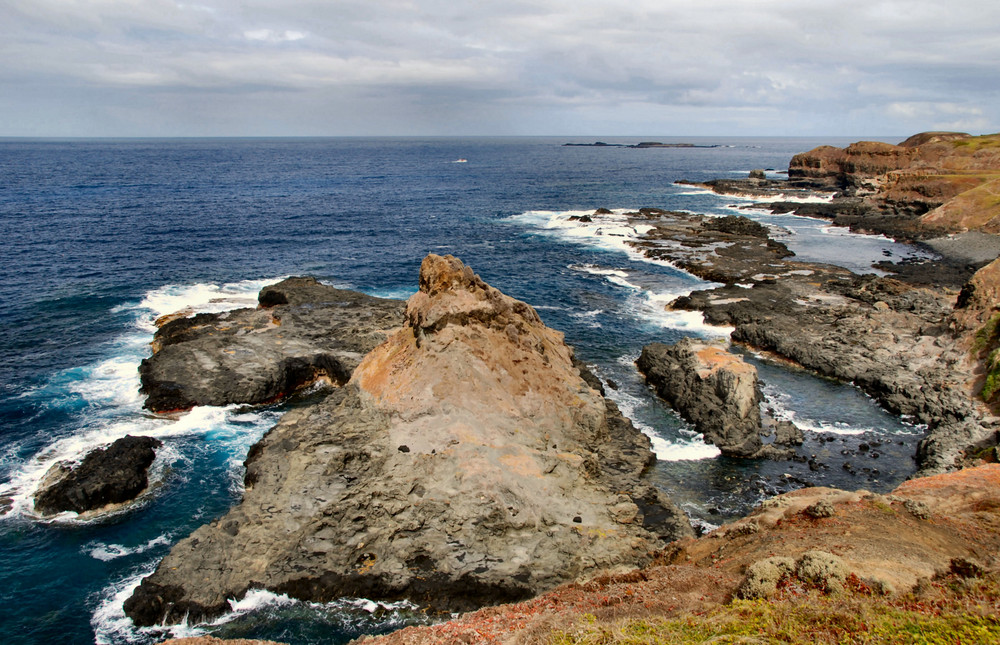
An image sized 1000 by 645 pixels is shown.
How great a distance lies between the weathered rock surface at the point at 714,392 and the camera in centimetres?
3609

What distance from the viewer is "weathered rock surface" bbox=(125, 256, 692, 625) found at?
938 inches

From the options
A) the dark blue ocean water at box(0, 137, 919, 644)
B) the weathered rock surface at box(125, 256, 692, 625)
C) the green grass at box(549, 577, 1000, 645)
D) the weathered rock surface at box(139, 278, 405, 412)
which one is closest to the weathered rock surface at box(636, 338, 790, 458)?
the dark blue ocean water at box(0, 137, 919, 644)

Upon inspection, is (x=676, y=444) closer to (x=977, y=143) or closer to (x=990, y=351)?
(x=990, y=351)

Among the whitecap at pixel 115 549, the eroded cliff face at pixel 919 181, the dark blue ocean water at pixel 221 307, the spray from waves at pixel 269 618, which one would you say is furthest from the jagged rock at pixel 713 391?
the eroded cliff face at pixel 919 181

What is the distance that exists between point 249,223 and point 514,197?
2602 inches

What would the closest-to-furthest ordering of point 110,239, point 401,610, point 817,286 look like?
point 401,610
point 817,286
point 110,239

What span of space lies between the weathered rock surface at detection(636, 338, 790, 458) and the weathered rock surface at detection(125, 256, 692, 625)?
19.3 ft

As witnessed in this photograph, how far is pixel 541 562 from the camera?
2397cm

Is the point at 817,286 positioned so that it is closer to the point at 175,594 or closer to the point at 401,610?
the point at 401,610

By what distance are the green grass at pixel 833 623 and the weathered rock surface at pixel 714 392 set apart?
20258 mm

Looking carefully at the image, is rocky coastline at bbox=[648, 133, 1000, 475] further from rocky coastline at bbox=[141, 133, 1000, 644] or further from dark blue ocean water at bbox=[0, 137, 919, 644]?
dark blue ocean water at bbox=[0, 137, 919, 644]

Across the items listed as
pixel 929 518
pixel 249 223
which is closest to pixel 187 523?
pixel 929 518

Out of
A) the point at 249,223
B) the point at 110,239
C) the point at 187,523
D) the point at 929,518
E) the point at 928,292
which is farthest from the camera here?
the point at 249,223

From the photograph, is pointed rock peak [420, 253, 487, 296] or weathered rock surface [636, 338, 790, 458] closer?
pointed rock peak [420, 253, 487, 296]
